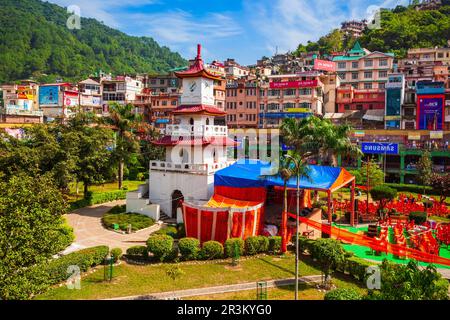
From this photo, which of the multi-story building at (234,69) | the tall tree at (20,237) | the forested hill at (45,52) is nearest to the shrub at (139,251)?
the tall tree at (20,237)

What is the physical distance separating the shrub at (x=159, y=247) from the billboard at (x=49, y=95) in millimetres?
73908

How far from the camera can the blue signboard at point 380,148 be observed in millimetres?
56656

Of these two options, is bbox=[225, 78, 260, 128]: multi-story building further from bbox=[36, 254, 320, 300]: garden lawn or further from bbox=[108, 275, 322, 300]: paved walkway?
bbox=[108, 275, 322, 300]: paved walkway

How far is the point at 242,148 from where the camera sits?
228 ft

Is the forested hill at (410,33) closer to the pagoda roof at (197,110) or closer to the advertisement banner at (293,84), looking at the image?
the advertisement banner at (293,84)

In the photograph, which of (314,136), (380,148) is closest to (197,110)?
(314,136)

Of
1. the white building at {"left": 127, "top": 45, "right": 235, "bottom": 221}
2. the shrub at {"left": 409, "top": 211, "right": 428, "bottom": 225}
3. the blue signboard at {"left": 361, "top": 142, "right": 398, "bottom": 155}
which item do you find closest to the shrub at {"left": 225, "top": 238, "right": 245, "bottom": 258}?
the white building at {"left": 127, "top": 45, "right": 235, "bottom": 221}

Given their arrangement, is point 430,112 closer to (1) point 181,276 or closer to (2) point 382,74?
(2) point 382,74

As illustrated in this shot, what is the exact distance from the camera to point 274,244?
2708cm

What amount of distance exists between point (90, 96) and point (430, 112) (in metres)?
67.0

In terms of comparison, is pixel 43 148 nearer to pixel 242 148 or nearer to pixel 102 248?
pixel 102 248

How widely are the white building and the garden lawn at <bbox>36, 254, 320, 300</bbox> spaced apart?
10683 millimetres

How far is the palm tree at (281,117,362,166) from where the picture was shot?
33.8m
